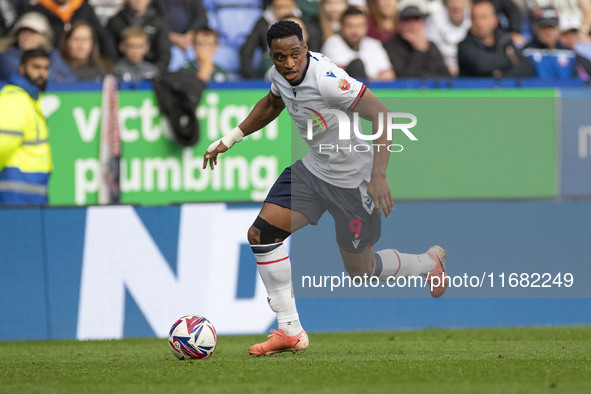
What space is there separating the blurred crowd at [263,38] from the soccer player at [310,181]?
4.30 m

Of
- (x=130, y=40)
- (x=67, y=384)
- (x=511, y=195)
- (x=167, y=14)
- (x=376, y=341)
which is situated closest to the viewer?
(x=67, y=384)

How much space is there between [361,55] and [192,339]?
19.8 ft

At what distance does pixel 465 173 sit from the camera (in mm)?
11273

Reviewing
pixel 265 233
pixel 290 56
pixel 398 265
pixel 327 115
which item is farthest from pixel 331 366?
pixel 290 56

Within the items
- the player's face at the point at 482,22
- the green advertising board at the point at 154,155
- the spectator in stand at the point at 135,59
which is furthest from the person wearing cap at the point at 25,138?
the player's face at the point at 482,22

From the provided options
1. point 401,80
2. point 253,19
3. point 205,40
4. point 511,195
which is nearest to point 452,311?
point 511,195

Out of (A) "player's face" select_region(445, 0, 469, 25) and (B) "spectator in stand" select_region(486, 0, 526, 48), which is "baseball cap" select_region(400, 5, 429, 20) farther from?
(B) "spectator in stand" select_region(486, 0, 526, 48)

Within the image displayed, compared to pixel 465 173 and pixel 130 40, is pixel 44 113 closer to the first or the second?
pixel 130 40

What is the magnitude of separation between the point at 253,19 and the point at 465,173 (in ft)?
12.9

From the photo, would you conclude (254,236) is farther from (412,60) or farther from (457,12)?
(457,12)

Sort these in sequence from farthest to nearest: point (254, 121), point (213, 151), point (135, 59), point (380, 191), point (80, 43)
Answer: point (135, 59) → point (80, 43) → point (254, 121) → point (213, 151) → point (380, 191)

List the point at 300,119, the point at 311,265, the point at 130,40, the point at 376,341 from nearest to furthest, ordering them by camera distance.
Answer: the point at 300,119 < the point at 376,341 < the point at 311,265 < the point at 130,40

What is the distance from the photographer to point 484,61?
12.1 meters

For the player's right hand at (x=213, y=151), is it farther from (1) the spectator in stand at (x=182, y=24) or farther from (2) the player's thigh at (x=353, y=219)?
(1) the spectator in stand at (x=182, y=24)
